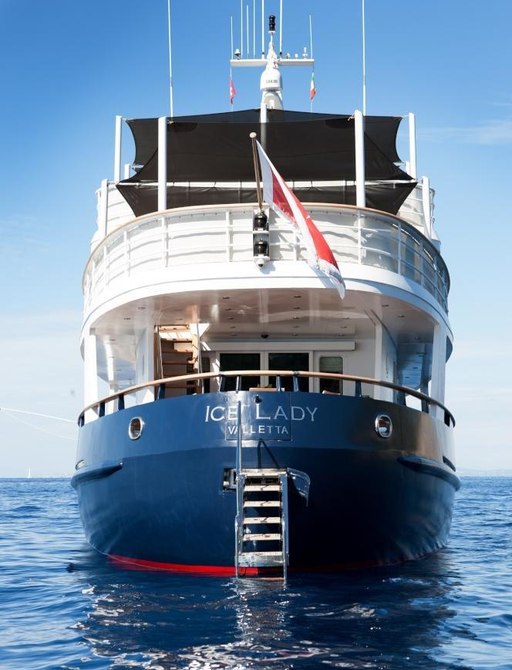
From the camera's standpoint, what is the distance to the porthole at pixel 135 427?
470 inches

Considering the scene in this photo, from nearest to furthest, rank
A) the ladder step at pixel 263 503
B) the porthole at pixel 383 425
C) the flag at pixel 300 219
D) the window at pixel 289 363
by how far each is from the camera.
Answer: the ladder step at pixel 263 503, the porthole at pixel 383 425, the flag at pixel 300 219, the window at pixel 289 363

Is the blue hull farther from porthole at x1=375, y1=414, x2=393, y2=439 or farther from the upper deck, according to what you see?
the upper deck

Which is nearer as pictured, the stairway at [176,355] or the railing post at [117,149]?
the stairway at [176,355]

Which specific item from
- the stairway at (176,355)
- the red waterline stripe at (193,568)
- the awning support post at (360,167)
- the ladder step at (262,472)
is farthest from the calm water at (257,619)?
the awning support post at (360,167)

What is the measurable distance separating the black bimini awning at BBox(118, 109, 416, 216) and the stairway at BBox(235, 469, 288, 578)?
19.5ft

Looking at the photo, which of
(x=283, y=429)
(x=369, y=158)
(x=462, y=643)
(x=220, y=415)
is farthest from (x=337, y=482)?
(x=369, y=158)

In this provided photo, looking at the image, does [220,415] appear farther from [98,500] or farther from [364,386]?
[364,386]

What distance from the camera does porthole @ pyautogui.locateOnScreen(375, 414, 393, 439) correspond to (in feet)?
38.3

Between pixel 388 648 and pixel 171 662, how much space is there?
74.3 inches

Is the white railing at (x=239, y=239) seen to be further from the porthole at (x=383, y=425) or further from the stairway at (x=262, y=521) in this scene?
the stairway at (x=262, y=521)

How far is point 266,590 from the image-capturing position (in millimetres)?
10477

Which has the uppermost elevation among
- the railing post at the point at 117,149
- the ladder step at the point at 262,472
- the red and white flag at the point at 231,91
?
the red and white flag at the point at 231,91

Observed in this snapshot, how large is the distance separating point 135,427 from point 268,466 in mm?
2024

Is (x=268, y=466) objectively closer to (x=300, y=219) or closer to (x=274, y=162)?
(x=300, y=219)
